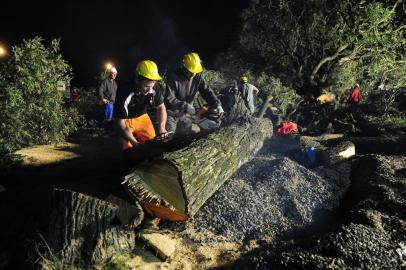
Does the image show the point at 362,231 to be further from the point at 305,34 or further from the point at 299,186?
the point at 305,34

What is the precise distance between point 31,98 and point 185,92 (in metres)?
3.08

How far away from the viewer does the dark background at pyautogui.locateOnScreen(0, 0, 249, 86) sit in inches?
590

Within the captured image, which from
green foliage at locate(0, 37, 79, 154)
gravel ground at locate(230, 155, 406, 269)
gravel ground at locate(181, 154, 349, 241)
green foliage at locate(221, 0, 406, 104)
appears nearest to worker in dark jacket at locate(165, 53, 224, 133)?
gravel ground at locate(181, 154, 349, 241)

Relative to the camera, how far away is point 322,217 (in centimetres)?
488

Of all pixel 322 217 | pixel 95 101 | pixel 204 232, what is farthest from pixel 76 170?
pixel 95 101

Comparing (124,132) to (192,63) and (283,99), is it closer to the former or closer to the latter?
(192,63)

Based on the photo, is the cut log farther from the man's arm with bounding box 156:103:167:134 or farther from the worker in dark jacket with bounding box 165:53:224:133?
the worker in dark jacket with bounding box 165:53:224:133

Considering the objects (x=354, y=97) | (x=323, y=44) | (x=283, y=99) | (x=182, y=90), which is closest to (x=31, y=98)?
(x=182, y=90)

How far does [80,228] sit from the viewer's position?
330 cm

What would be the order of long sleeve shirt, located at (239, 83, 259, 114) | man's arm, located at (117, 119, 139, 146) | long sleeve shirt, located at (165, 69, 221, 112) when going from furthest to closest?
long sleeve shirt, located at (239, 83, 259, 114) → long sleeve shirt, located at (165, 69, 221, 112) → man's arm, located at (117, 119, 139, 146)

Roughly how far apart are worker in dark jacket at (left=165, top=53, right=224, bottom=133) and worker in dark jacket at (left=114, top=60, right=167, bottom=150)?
57cm

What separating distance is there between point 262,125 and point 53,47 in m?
4.65

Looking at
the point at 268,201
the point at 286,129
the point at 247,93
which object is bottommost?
the point at 268,201

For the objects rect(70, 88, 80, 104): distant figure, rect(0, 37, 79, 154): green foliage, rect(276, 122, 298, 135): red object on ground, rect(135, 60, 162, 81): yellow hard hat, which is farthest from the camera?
rect(70, 88, 80, 104): distant figure
